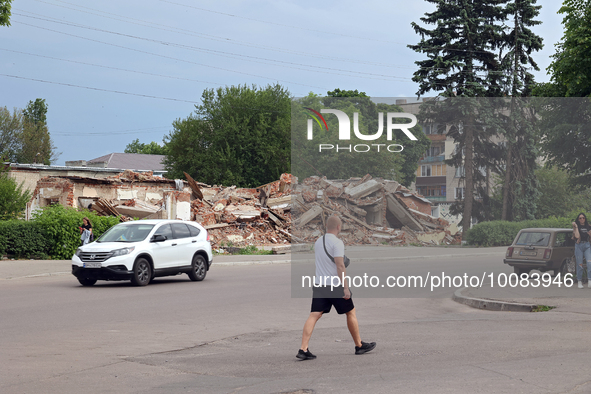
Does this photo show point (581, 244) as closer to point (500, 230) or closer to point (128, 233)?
point (500, 230)

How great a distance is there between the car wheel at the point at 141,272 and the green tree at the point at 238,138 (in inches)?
1564

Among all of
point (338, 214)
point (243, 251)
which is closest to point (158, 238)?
point (338, 214)

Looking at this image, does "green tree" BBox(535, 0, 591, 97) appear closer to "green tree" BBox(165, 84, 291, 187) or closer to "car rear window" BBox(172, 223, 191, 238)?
"car rear window" BBox(172, 223, 191, 238)

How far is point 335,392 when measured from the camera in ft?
19.4

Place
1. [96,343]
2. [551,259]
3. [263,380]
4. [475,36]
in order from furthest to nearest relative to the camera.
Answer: [475,36], [551,259], [96,343], [263,380]

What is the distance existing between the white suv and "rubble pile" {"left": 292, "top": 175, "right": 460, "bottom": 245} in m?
3.99

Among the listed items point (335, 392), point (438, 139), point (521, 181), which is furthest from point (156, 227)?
point (335, 392)

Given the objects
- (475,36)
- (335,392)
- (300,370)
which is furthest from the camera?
(475,36)

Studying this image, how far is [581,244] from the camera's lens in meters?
15.4

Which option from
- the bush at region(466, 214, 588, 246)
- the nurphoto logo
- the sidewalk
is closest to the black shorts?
the sidewalk

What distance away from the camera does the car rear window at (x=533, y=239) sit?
1652 cm

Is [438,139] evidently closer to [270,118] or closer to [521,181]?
[521,181]

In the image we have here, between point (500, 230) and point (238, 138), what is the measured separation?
40867 mm

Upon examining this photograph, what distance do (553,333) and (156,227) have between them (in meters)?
11.2
